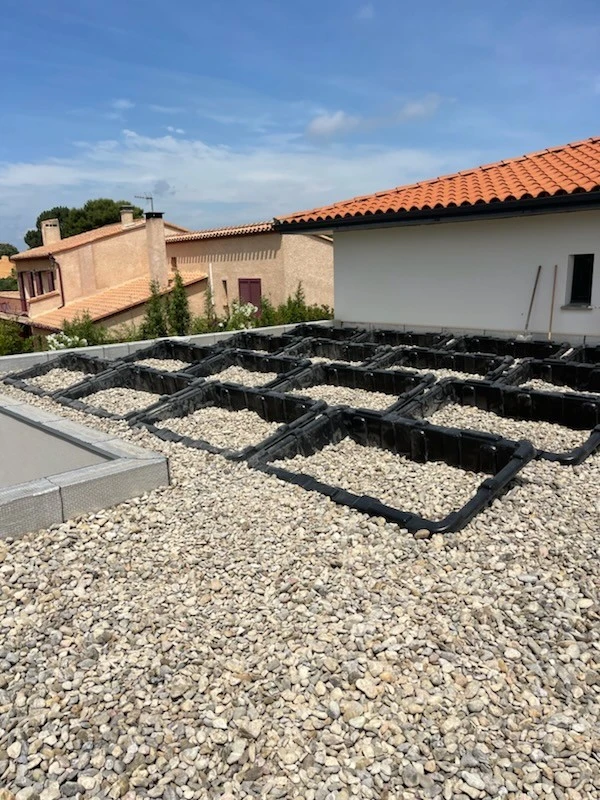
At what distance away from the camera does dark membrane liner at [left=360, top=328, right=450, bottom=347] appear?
1135 cm

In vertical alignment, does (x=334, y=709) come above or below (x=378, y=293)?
below

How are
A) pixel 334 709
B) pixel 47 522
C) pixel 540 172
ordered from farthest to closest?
pixel 540 172
pixel 47 522
pixel 334 709

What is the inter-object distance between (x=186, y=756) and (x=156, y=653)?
69cm

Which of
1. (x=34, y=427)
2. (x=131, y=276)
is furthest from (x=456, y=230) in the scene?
(x=131, y=276)

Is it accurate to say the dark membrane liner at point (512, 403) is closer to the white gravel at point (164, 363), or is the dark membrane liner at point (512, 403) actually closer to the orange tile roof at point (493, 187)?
the orange tile roof at point (493, 187)

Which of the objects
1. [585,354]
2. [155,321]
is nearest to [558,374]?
[585,354]

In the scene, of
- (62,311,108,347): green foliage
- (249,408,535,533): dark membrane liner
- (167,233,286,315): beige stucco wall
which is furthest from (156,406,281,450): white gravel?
(167,233,286,315): beige stucco wall

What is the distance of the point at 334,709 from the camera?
8.85ft

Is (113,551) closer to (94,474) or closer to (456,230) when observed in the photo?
(94,474)

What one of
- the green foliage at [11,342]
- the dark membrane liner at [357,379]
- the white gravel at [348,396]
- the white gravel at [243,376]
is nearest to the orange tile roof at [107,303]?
the green foliage at [11,342]

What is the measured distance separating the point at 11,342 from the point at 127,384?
5638mm

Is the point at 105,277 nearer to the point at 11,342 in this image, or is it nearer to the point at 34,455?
the point at 11,342

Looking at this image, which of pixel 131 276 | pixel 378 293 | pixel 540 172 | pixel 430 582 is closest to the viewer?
pixel 430 582

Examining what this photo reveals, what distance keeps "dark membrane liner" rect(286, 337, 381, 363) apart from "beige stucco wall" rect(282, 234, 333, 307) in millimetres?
10165
